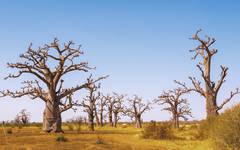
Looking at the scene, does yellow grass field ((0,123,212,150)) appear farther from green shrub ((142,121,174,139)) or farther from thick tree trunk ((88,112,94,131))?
thick tree trunk ((88,112,94,131))

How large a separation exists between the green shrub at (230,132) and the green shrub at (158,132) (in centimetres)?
929

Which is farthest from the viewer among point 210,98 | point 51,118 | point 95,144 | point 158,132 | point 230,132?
point 51,118

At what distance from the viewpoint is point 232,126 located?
12078 millimetres

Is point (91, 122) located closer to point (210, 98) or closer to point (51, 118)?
point (51, 118)

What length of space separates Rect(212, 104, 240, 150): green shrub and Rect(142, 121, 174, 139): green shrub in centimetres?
929

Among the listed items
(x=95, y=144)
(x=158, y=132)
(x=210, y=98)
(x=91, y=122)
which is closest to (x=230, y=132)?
(x=95, y=144)

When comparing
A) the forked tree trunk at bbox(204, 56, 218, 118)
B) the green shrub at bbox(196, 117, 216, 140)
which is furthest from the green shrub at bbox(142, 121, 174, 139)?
the forked tree trunk at bbox(204, 56, 218, 118)

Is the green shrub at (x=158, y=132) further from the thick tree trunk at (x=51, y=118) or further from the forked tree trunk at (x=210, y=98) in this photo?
the thick tree trunk at (x=51, y=118)

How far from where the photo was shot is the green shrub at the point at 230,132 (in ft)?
39.1

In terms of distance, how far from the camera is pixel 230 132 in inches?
476

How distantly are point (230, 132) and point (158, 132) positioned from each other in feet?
34.2

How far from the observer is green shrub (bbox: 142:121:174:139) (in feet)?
73.0

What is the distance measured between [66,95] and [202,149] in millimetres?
15533

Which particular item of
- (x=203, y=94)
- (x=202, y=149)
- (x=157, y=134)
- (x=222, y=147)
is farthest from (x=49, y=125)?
(x=222, y=147)
